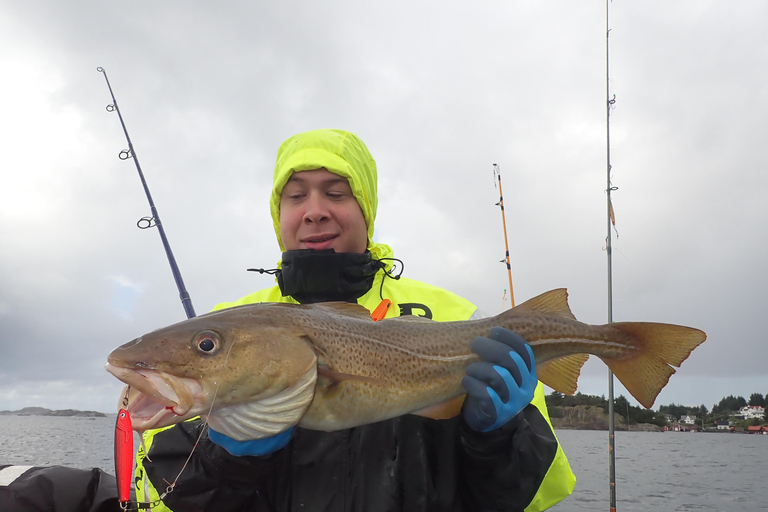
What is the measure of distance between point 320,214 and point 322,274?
1.58 ft

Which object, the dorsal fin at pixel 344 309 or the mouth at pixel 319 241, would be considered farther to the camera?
the mouth at pixel 319 241

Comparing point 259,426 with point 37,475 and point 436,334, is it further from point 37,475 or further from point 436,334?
point 37,475

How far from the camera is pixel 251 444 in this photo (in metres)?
2.66

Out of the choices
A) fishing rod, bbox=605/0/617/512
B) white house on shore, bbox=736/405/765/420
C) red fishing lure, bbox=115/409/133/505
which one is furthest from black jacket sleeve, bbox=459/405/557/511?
white house on shore, bbox=736/405/765/420

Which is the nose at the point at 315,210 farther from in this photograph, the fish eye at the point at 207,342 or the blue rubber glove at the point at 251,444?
the blue rubber glove at the point at 251,444

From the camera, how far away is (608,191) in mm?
9273

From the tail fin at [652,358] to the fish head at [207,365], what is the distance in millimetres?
2147

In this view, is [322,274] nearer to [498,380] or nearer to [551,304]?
[498,380]

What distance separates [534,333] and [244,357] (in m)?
1.89

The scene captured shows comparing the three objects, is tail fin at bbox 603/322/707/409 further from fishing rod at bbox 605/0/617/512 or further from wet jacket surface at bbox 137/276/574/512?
fishing rod at bbox 605/0/617/512

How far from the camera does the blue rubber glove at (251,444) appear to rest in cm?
266

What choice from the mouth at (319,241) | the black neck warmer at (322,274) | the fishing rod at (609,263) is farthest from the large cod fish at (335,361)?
the fishing rod at (609,263)


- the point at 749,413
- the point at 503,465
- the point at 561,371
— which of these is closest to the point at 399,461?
the point at 503,465

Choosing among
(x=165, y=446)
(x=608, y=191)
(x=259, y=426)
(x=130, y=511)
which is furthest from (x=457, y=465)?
(x=608, y=191)
